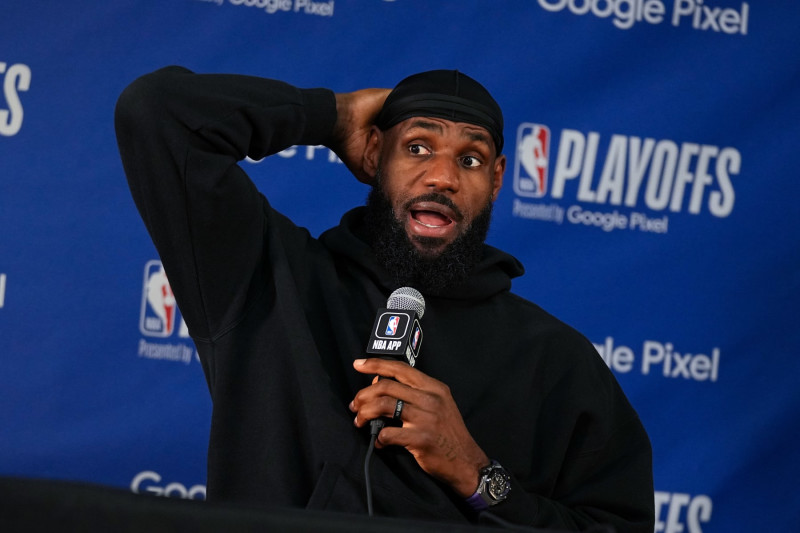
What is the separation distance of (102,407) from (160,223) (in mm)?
1124

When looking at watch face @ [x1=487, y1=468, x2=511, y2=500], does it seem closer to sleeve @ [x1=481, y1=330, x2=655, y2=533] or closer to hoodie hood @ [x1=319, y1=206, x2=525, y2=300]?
sleeve @ [x1=481, y1=330, x2=655, y2=533]

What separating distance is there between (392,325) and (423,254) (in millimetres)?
446

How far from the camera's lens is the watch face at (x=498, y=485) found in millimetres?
1740

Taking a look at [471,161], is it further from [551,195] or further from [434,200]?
[551,195]

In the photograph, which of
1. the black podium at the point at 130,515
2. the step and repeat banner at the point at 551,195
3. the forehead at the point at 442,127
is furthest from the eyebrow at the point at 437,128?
the black podium at the point at 130,515

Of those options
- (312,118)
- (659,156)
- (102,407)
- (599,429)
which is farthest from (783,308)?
(102,407)

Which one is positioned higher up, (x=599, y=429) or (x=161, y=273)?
(x=161, y=273)

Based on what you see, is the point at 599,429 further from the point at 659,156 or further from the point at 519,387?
the point at 659,156

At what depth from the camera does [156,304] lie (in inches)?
110

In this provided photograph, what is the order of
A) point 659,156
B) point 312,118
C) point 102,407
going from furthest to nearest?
point 659,156 < point 102,407 < point 312,118

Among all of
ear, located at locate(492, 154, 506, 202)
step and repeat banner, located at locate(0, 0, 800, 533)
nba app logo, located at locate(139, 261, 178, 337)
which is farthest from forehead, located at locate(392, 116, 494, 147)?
nba app logo, located at locate(139, 261, 178, 337)

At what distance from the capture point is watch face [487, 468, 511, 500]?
174cm

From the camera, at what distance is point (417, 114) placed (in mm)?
2039

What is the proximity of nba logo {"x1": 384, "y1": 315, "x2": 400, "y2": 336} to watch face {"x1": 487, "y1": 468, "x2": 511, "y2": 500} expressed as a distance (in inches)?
13.7
